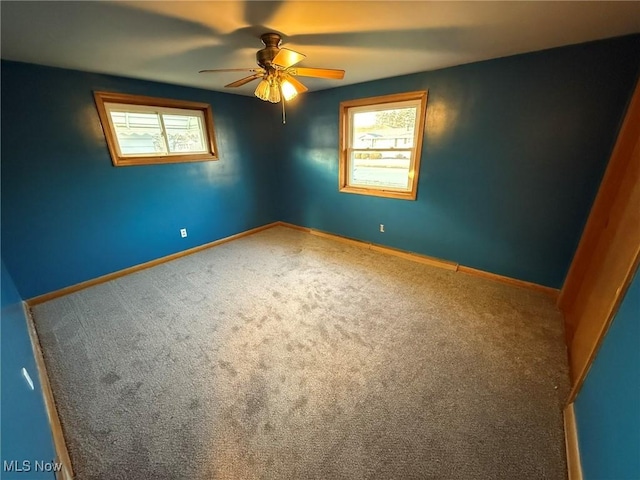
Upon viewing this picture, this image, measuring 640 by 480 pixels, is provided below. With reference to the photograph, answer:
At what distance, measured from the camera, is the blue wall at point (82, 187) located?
2.27 m

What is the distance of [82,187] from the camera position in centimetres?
262

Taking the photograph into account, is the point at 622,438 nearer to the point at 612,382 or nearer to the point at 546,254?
the point at 612,382

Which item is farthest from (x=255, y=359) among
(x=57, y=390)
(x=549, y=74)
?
(x=549, y=74)

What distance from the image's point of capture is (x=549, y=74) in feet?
6.79

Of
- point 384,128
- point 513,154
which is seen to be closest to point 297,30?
point 384,128

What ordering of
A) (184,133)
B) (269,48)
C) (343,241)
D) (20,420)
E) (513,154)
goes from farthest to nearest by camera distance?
(343,241)
(184,133)
(513,154)
(269,48)
(20,420)

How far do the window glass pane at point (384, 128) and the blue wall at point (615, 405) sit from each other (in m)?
2.46

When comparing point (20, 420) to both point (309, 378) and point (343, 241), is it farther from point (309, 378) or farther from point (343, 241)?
point (343, 241)

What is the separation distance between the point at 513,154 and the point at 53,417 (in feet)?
12.7

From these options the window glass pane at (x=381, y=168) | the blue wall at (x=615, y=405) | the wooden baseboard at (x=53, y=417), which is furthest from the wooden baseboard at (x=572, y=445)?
the window glass pane at (x=381, y=168)

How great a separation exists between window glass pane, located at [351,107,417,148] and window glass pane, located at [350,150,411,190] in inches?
4.5

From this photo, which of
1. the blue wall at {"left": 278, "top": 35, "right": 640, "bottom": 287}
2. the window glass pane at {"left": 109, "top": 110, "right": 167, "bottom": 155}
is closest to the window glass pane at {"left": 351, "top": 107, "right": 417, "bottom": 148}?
the blue wall at {"left": 278, "top": 35, "right": 640, "bottom": 287}

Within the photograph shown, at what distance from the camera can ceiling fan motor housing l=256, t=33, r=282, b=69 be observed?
1.72 metres

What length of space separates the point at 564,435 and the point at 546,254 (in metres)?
1.70
